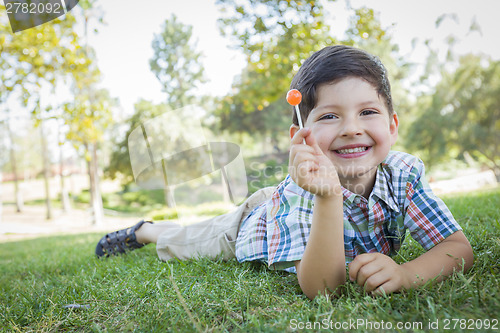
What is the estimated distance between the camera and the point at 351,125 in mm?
1578

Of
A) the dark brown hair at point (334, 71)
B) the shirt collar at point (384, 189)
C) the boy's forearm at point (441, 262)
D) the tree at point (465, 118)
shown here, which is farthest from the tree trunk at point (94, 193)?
the tree at point (465, 118)

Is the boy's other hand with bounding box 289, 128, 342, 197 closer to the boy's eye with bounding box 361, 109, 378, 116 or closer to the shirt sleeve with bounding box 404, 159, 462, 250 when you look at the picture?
the boy's eye with bounding box 361, 109, 378, 116

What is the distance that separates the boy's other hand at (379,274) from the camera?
4.30 feet

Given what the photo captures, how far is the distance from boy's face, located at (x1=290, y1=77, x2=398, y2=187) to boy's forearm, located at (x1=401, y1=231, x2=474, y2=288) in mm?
441

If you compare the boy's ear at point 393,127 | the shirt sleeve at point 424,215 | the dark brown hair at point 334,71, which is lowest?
the shirt sleeve at point 424,215

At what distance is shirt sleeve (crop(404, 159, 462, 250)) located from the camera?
1.68 metres

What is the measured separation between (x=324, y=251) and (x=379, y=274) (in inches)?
8.1

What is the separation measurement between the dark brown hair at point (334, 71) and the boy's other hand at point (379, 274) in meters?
0.69

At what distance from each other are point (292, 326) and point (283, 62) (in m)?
4.56

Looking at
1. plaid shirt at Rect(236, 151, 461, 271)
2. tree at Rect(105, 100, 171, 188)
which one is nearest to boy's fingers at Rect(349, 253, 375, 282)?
plaid shirt at Rect(236, 151, 461, 271)

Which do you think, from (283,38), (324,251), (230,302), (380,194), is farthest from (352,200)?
(283,38)

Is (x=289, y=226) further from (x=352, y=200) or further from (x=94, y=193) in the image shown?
(x=94, y=193)

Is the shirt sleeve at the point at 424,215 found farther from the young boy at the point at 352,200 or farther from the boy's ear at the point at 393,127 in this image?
the boy's ear at the point at 393,127

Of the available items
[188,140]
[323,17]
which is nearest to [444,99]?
[188,140]
